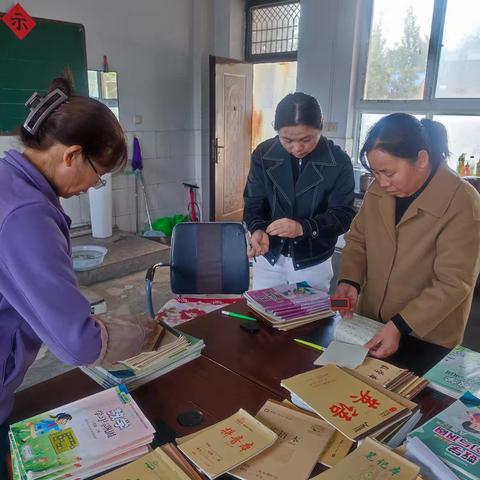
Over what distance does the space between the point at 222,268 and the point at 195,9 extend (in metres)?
3.83

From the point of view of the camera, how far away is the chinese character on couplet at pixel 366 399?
0.99m

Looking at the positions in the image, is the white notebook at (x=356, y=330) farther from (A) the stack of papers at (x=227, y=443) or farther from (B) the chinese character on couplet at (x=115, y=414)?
(B) the chinese character on couplet at (x=115, y=414)

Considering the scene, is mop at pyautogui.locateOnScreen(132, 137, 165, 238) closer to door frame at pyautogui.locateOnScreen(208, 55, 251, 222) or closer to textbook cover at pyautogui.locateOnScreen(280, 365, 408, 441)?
door frame at pyautogui.locateOnScreen(208, 55, 251, 222)

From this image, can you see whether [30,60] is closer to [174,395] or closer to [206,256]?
[206,256]

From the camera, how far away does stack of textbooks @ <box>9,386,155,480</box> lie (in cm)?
83

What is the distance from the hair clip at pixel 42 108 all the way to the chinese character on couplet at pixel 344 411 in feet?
2.74

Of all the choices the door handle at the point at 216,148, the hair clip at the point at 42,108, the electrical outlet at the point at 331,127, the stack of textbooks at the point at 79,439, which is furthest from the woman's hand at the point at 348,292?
the door handle at the point at 216,148

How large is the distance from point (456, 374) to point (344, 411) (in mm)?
393

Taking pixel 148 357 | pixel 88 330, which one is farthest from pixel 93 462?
pixel 148 357

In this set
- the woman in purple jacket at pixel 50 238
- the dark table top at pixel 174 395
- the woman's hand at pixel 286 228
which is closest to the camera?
the woman in purple jacket at pixel 50 238

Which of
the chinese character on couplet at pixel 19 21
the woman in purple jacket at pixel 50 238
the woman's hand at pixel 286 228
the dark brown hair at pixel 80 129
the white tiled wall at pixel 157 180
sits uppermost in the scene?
the chinese character on couplet at pixel 19 21

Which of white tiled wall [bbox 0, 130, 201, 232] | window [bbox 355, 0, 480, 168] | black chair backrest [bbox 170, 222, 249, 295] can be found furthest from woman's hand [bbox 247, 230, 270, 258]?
white tiled wall [bbox 0, 130, 201, 232]

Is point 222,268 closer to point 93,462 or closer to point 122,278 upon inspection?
point 93,462

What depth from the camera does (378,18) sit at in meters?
4.04
